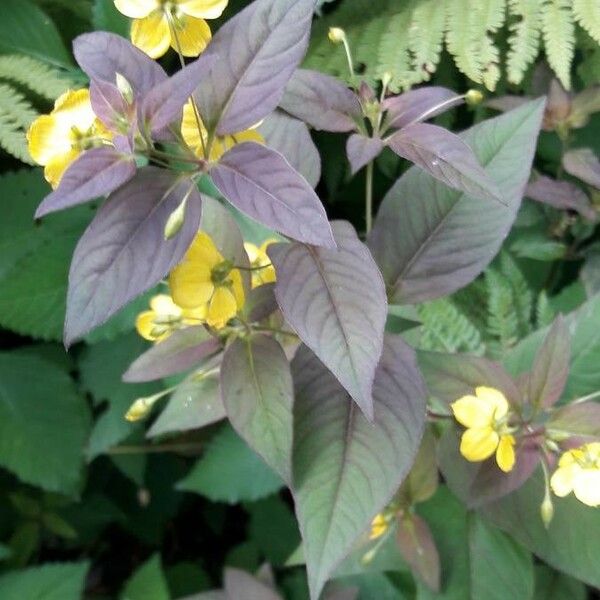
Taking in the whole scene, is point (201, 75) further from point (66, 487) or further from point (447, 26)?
point (66, 487)

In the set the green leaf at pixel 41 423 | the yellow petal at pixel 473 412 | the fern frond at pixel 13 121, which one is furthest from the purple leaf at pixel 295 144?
the green leaf at pixel 41 423

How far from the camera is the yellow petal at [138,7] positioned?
51cm

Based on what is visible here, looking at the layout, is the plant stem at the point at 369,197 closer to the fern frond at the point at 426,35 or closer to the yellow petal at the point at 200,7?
the yellow petal at the point at 200,7

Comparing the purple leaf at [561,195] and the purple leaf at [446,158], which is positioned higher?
the purple leaf at [446,158]

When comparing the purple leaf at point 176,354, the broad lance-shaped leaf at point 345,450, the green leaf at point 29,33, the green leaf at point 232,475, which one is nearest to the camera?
the broad lance-shaped leaf at point 345,450

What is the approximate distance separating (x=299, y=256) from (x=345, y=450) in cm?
15

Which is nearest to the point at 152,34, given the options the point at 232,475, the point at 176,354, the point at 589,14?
the point at 176,354

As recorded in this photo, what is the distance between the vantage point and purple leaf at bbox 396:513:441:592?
2.53 ft

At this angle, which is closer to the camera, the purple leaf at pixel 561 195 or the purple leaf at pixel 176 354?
the purple leaf at pixel 176 354

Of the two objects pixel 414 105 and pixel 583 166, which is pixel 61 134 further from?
pixel 583 166

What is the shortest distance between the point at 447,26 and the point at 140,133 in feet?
1.94

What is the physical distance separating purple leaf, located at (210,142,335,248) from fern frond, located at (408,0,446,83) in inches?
18.8

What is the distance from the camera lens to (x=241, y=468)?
3.70ft

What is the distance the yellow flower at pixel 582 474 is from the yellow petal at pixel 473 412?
0.07m
